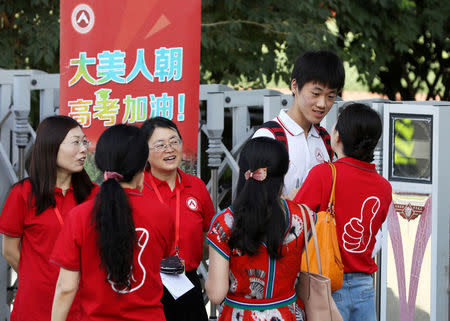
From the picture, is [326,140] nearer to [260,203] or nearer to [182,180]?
[182,180]

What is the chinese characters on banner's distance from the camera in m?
4.64

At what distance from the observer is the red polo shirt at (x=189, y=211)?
3.73 metres

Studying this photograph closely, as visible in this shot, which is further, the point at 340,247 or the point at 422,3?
the point at 422,3

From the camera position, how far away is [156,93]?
4656 millimetres

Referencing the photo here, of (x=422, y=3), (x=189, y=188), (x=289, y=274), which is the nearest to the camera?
(x=289, y=274)

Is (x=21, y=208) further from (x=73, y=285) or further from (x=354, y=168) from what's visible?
(x=354, y=168)

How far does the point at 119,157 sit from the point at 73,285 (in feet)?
1.50

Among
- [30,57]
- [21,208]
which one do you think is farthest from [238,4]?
[21,208]

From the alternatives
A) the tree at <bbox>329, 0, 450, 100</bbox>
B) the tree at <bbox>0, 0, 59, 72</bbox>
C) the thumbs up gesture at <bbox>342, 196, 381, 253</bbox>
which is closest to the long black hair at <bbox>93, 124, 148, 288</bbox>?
the thumbs up gesture at <bbox>342, 196, 381, 253</bbox>

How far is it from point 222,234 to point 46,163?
990mm

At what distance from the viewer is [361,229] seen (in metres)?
3.48

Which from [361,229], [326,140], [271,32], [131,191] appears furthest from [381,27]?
[131,191]

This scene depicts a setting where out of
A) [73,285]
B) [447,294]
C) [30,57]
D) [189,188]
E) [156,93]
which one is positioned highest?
[30,57]

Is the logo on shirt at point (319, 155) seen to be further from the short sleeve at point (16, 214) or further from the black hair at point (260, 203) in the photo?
the short sleeve at point (16, 214)
